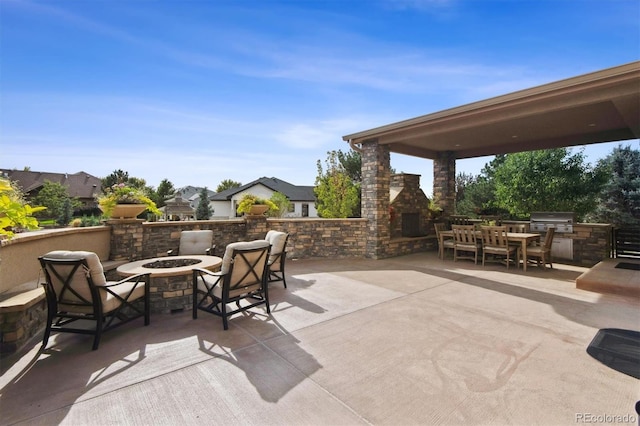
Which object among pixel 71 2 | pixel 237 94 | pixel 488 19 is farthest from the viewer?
pixel 237 94

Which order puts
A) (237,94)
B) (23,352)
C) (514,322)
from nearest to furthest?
(23,352), (514,322), (237,94)

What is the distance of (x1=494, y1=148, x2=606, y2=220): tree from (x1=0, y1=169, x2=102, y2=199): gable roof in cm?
3137

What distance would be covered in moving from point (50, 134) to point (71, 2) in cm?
708

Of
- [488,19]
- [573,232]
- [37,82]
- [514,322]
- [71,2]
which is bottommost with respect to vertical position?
[514,322]

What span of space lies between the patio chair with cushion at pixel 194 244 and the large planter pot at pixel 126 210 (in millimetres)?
830

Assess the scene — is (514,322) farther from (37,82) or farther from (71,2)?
(37,82)

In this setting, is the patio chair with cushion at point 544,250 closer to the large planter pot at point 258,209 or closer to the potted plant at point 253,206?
the potted plant at point 253,206

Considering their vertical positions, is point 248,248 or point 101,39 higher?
point 101,39

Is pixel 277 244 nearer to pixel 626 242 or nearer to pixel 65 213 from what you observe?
pixel 626 242

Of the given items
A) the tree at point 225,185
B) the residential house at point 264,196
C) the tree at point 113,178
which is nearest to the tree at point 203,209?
the residential house at point 264,196

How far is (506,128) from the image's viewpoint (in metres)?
6.64

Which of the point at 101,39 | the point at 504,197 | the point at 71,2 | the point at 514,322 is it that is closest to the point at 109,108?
the point at 101,39

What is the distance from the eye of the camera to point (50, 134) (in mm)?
8984

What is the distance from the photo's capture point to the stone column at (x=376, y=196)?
24.2ft
